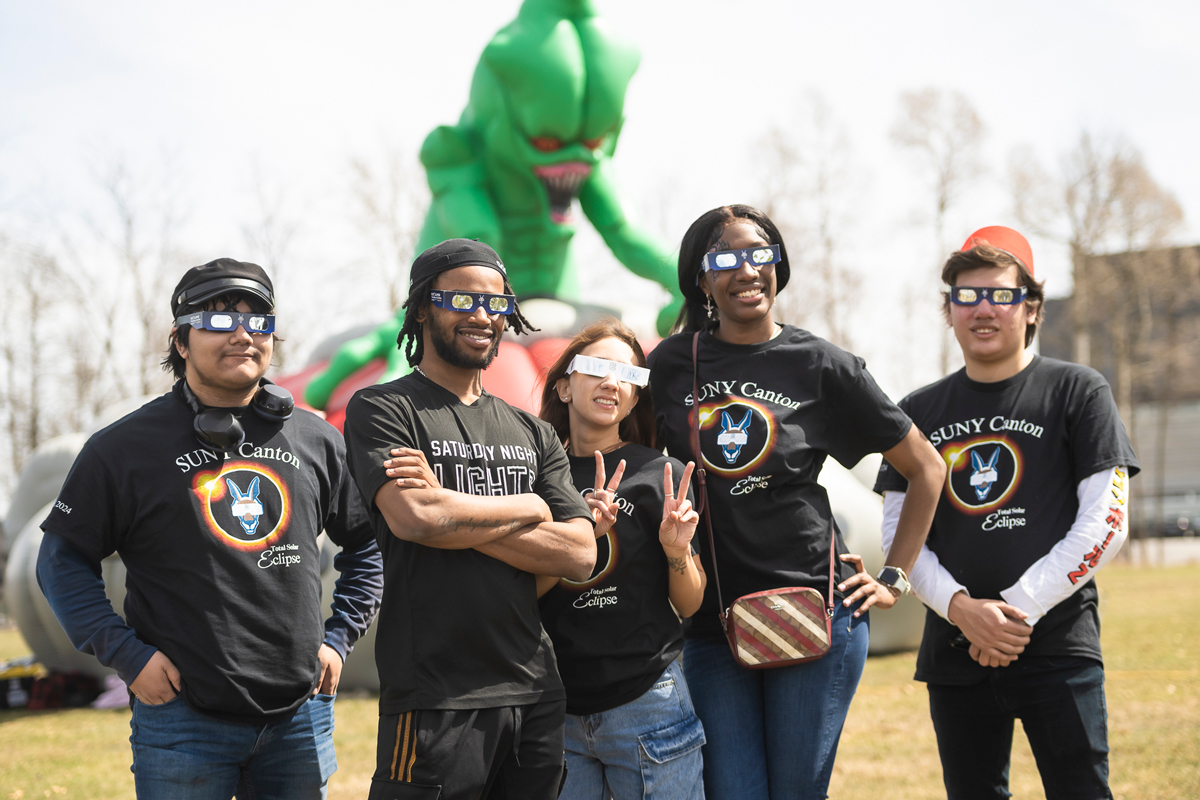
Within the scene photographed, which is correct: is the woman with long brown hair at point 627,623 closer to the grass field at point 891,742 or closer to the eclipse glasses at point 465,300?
the eclipse glasses at point 465,300

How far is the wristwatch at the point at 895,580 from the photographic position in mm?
2855

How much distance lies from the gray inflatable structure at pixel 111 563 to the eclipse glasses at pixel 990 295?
4349 millimetres

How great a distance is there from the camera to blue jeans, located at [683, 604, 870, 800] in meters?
2.61

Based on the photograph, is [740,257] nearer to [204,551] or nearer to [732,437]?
[732,437]

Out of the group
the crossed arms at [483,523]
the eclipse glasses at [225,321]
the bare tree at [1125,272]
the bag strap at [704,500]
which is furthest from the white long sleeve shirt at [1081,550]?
the bare tree at [1125,272]

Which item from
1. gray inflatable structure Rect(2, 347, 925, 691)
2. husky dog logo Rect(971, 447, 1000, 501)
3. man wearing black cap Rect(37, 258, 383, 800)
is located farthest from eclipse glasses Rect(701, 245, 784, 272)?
gray inflatable structure Rect(2, 347, 925, 691)

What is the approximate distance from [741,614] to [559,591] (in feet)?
1.50

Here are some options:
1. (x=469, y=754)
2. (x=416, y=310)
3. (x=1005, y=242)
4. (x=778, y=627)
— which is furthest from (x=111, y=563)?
(x=1005, y=242)

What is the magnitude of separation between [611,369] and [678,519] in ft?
1.54

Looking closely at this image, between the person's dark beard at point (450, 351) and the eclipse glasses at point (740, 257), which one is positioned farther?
the eclipse glasses at point (740, 257)

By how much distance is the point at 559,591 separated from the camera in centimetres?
260

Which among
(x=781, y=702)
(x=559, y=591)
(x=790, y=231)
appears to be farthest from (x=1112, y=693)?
(x=790, y=231)

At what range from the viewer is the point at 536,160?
325 inches

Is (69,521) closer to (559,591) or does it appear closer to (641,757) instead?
(559,591)
